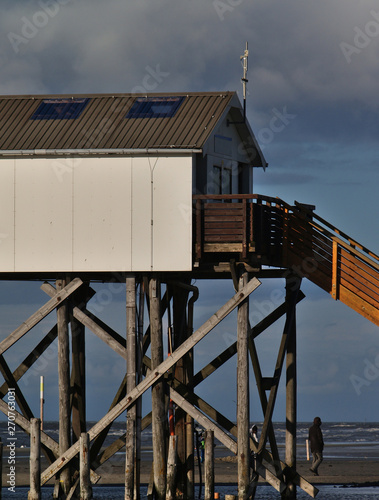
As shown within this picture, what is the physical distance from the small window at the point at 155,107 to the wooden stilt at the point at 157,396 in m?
4.35

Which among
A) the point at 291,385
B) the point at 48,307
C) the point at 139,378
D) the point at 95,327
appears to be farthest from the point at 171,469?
the point at 48,307

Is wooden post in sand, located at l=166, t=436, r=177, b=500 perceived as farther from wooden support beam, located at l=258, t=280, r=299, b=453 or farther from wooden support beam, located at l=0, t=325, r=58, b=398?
wooden support beam, located at l=0, t=325, r=58, b=398

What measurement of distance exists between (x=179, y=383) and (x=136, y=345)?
1805 millimetres

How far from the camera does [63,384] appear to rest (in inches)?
1046

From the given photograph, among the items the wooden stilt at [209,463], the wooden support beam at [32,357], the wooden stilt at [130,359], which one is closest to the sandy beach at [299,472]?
the wooden support beam at [32,357]

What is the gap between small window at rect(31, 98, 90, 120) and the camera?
91.2 ft

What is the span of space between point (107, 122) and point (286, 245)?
18.5ft

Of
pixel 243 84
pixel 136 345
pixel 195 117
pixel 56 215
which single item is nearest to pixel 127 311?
pixel 136 345

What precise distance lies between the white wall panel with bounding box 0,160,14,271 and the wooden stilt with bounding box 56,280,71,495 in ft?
4.72

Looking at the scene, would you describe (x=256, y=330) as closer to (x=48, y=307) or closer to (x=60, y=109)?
(x=48, y=307)

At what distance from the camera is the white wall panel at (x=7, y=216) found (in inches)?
1051

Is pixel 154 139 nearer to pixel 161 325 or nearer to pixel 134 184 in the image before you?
pixel 134 184

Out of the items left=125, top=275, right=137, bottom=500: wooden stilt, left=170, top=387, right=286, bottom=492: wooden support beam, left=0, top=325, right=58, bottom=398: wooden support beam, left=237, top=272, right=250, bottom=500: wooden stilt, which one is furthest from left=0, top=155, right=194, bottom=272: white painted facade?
left=0, top=325, right=58, bottom=398: wooden support beam

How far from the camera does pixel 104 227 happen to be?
2627cm
